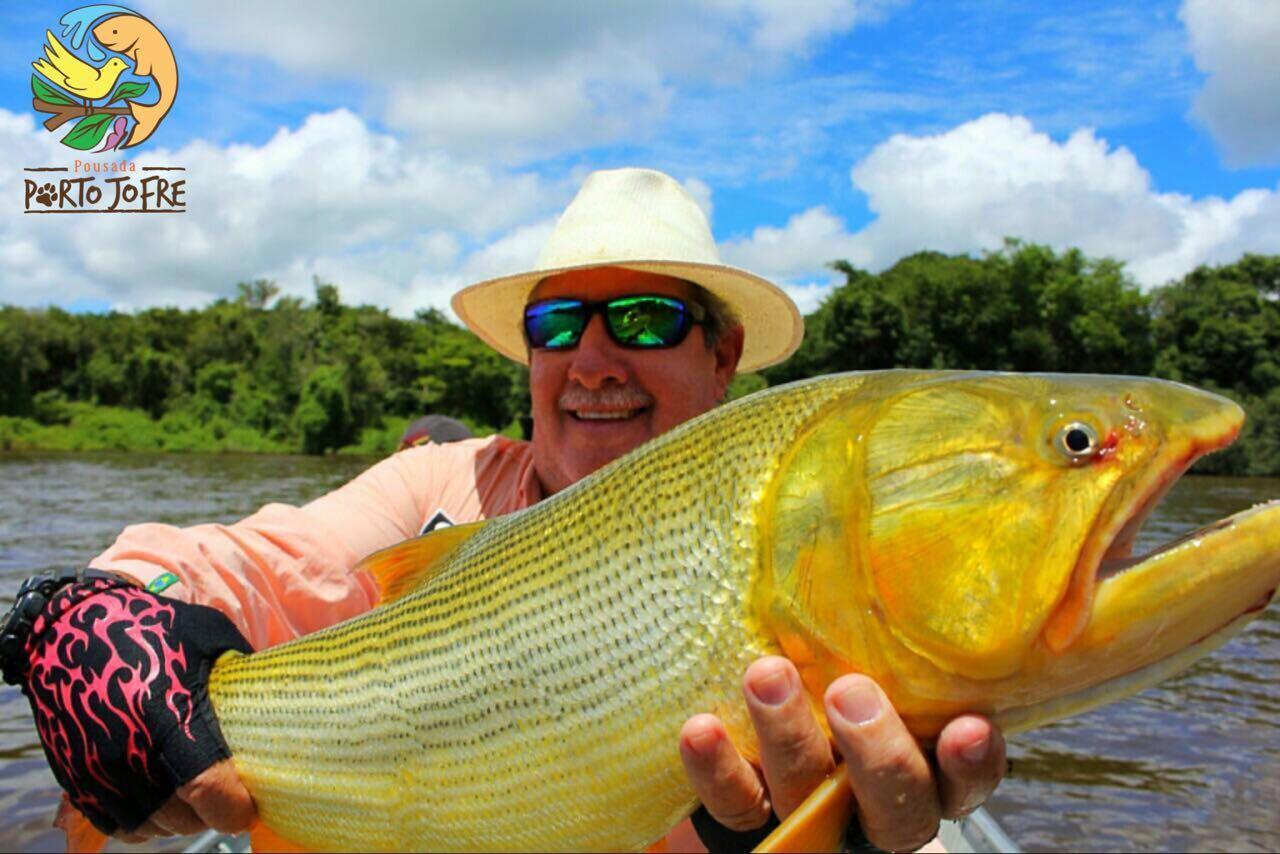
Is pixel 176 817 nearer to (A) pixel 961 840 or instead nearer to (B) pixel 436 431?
(A) pixel 961 840

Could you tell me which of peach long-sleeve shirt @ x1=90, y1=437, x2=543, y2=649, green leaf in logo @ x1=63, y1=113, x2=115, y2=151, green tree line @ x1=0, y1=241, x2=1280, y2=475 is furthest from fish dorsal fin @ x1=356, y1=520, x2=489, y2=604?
green tree line @ x1=0, y1=241, x2=1280, y2=475

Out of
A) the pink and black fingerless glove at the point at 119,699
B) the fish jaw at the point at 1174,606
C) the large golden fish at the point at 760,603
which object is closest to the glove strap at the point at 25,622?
the pink and black fingerless glove at the point at 119,699

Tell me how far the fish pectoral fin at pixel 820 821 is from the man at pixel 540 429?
0.31 meters

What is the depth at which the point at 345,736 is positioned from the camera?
2.12 meters

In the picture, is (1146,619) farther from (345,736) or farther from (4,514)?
(4,514)

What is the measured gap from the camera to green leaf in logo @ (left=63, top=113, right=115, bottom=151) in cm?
786

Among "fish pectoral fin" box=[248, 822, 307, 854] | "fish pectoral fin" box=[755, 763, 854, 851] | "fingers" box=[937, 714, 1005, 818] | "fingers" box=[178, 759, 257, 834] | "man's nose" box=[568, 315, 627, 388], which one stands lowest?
"fish pectoral fin" box=[248, 822, 307, 854]

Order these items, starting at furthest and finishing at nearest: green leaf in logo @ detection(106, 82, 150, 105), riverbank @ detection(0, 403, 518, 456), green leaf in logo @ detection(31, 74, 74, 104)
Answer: riverbank @ detection(0, 403, 518, 456), green leaf in logo @ detection(106, 82, 150, 105), green leaf in logo @ detection(31, 74, 74, 104)

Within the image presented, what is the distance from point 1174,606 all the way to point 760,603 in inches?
24.2

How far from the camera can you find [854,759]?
5.21 ft

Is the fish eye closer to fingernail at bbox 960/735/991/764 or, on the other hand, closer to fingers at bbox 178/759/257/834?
fingernail at bbox 960/735/991/764

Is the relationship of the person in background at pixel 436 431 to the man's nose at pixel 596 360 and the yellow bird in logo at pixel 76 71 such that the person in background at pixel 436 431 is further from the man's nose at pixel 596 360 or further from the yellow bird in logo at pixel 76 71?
the man's nose at pixel 596 360

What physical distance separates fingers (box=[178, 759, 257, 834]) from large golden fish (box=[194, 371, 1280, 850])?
12 centimetres

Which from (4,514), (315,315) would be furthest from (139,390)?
(4,514)
